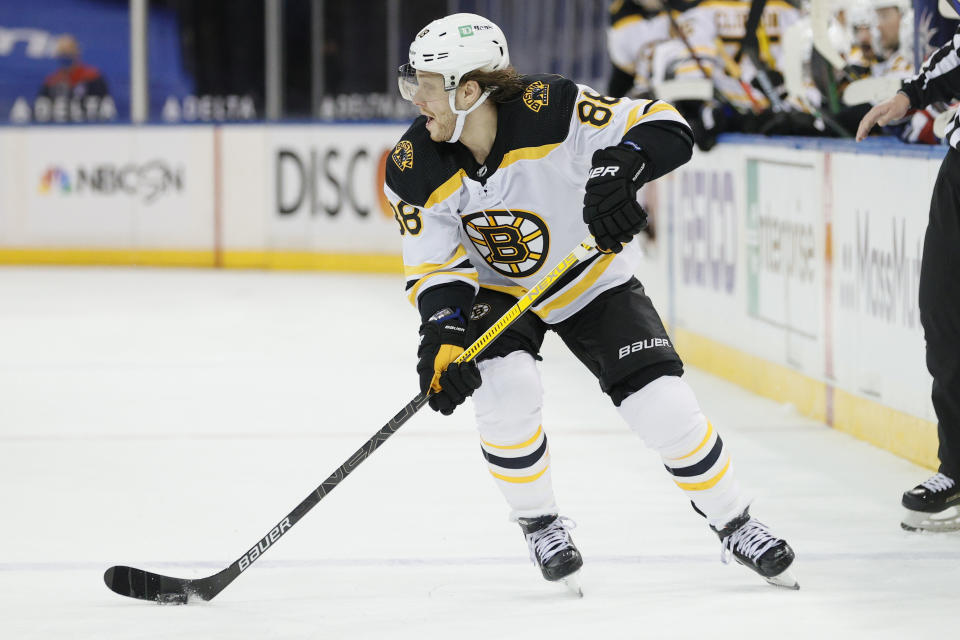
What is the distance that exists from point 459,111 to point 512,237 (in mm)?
274

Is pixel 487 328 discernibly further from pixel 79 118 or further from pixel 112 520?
pixel 79 118

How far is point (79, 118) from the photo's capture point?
11.3 meters

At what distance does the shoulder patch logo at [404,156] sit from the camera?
2881mm

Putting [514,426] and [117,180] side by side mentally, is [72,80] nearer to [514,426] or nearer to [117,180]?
[117,180]

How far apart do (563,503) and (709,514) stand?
874mm

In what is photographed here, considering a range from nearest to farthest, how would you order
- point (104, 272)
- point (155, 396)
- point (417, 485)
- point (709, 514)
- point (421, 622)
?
point (421, 622) → point (709, 514) → point (417, 485) → point (155, 396) → point (104, 272)

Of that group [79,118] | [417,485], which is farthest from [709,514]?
[79,118]

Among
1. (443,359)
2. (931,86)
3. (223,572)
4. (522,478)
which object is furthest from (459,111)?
(931,86)

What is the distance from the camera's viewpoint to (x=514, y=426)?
9.43ft

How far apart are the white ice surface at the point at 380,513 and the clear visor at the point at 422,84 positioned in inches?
37.6

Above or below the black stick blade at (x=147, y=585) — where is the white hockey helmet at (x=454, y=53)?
above

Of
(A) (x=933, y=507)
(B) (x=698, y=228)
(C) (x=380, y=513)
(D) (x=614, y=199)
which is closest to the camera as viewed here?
(D) (x=614, y=199)

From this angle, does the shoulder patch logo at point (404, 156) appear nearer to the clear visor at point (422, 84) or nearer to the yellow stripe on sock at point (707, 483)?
the clear visor at point (422, 84)

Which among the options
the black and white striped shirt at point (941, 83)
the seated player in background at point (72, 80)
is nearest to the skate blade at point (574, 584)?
the black and white striped shirt at point (941, 83)
